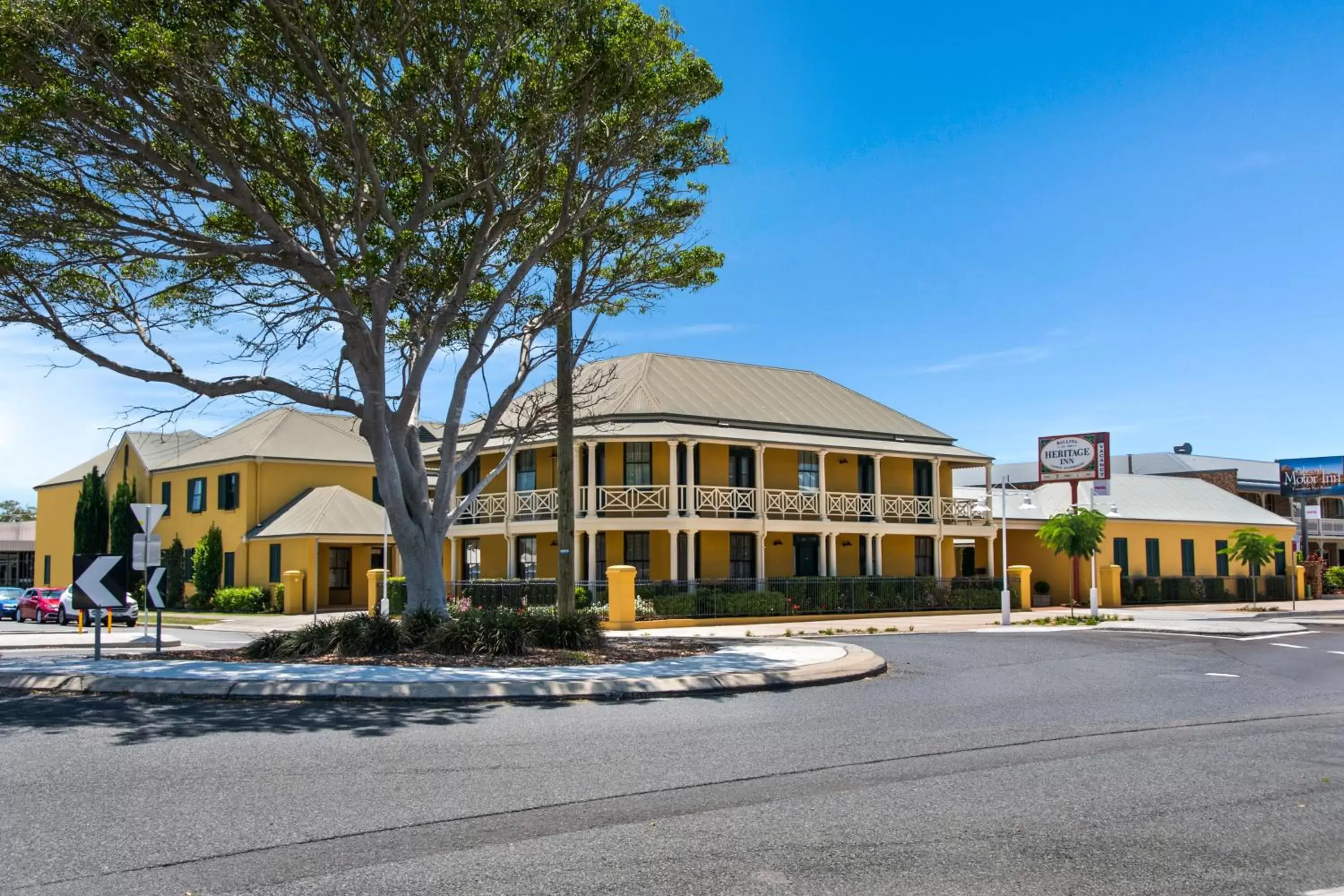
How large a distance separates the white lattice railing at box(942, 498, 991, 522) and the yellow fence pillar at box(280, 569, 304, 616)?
2317 cm

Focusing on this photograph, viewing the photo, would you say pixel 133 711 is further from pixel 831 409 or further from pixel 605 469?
pixel 831 409

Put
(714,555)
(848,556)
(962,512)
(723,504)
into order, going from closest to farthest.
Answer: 1. (723,504)
2. (714,555)
3. (848,556)
4. (962,512)

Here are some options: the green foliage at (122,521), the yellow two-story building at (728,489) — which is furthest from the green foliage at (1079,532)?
the green foliage at (122,521)

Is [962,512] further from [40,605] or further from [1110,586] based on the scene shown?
[40,605]

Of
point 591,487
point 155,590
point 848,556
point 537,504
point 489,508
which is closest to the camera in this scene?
point 155,590

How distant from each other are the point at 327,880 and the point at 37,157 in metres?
14.5

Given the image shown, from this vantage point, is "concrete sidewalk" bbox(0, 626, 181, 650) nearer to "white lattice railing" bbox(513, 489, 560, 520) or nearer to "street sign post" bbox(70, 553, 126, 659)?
"street sign post" bbox(70, 553, 126, 659)

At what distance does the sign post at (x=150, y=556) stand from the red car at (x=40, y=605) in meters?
21.4

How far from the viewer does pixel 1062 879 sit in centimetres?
579

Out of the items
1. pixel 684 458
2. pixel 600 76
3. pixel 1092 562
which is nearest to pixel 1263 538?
pixel 1092 562

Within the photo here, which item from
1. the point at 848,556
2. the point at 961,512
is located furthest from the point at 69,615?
the point at 961,512

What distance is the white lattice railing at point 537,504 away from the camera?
35.1 metres

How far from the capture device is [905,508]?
131 feet

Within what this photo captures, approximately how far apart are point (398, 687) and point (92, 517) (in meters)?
44.2
